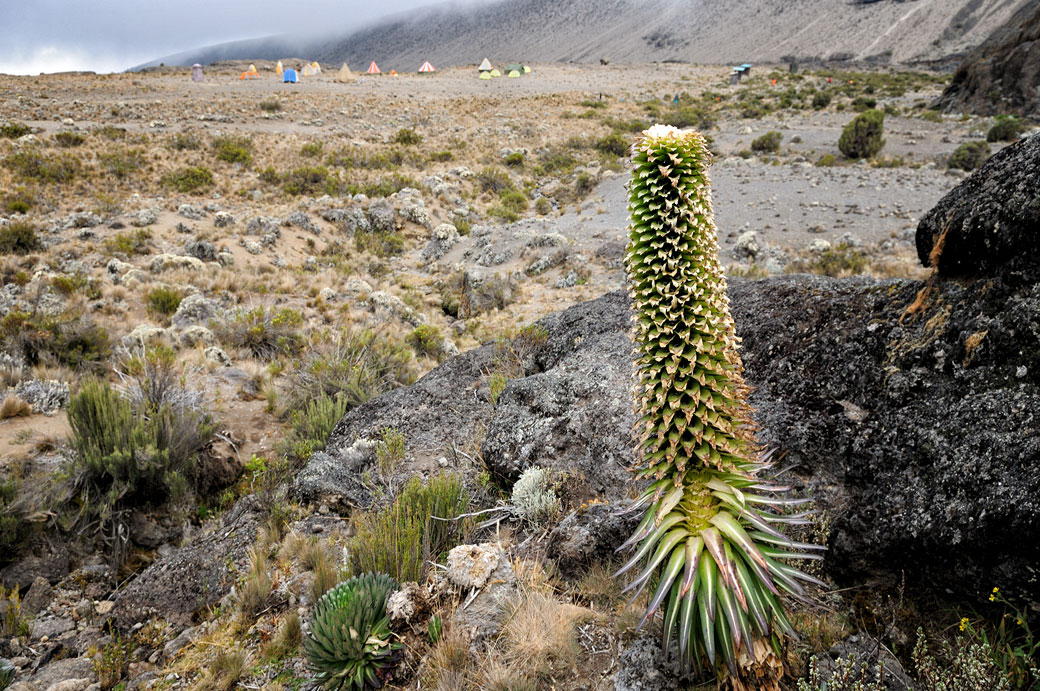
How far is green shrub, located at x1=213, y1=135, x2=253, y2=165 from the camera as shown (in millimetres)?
21500

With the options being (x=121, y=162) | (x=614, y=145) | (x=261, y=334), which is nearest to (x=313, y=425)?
(x=261, y=334)

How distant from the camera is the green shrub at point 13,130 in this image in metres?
19.8

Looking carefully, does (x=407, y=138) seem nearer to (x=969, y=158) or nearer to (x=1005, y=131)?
(x=969, y=158)

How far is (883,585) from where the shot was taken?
232 cm

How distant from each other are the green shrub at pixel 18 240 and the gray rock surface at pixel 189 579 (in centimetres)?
1230

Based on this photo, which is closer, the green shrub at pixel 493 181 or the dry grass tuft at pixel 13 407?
the dry grass tuft at pixel 13 407

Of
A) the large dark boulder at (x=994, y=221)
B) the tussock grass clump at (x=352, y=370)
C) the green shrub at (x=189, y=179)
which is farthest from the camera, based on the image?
the green shrub at (x=189, y=179)

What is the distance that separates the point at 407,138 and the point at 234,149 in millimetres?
8310

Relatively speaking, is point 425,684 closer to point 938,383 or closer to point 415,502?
point 415,502

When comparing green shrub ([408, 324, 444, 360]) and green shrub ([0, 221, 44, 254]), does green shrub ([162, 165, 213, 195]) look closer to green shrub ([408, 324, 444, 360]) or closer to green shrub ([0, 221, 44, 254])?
green shrub ([0, 221, 44, 254])

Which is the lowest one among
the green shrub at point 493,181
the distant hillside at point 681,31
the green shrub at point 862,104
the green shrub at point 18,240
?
the green shrub at point 18,240

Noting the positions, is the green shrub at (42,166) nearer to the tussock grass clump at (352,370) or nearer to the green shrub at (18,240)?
the green shrub at (18,240)

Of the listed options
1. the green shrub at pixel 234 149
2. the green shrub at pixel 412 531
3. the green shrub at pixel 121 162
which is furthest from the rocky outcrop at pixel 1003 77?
the green shrub at pixel 121 162

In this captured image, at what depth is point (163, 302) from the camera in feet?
33.7
